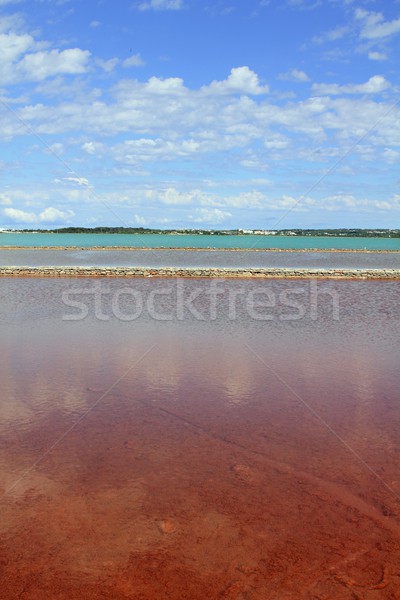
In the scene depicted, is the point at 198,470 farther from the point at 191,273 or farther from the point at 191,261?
the point at 191,261

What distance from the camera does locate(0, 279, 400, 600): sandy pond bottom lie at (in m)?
4.09

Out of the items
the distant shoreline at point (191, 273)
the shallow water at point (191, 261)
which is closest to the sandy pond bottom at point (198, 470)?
the distant shoreline at point (191, 273)

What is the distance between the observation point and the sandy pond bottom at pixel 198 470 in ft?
13.4

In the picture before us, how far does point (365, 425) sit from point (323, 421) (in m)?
0.56

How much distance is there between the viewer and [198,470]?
226 inches

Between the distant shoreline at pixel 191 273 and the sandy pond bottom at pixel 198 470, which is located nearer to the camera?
the sandy pond bottom at pixel 198 470

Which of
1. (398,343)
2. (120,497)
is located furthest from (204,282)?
(120,497)

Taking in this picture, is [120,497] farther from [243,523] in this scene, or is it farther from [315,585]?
[315,585]

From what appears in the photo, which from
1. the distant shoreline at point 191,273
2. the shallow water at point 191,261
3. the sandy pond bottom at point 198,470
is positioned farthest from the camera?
the shallow water at point 191,261

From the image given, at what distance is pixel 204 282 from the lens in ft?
100

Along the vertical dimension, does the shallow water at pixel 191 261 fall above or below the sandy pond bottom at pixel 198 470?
above

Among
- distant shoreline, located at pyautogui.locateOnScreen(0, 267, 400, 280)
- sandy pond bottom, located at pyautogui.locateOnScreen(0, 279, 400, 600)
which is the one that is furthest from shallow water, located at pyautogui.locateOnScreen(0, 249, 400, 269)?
sandy pond bottom, located at pyautogui.locateOnScreen(0, 279, 400, 600)

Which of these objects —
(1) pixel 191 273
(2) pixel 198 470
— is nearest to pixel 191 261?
(1) pixel 191 273

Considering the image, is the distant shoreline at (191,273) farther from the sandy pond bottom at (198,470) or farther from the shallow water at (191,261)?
the sandy pond bottom at (198,470)
